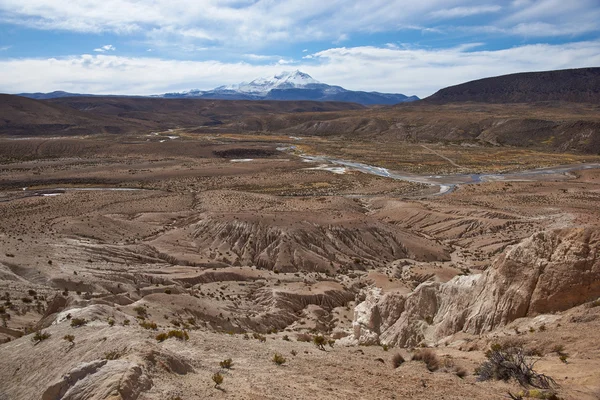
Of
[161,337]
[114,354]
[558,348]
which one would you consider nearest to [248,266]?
[161,337]

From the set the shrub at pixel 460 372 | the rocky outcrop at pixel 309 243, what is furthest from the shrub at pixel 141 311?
the rocky outcrop at pixel 309 243

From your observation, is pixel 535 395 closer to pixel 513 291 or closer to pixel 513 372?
pixel 513 372

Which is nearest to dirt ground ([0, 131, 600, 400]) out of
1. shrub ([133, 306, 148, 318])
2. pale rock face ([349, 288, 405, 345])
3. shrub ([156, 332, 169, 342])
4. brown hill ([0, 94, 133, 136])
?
shrub ([133, 306, 148, 318])

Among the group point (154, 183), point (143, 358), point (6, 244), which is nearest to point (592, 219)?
point (143, 358)

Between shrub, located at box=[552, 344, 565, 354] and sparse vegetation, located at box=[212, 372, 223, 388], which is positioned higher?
sparse vegetation, located at box=[212, 372, 223, 388]

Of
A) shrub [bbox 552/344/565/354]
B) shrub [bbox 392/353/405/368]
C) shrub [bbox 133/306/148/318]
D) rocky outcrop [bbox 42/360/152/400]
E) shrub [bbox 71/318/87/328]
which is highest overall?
rocky outcrop [bbox 42/360/152/400]

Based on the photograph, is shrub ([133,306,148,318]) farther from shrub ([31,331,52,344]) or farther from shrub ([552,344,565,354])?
shrub ([552,344,565,354])
